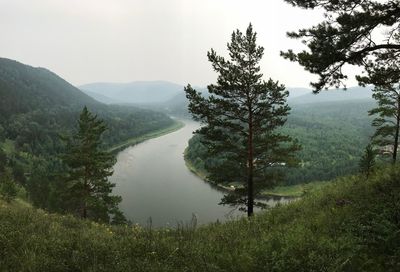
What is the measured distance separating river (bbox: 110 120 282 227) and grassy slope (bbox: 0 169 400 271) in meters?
33.0

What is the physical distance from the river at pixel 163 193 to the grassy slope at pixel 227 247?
33015 mm

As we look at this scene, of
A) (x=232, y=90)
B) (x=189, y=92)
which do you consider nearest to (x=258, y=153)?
(x=232, y=90)

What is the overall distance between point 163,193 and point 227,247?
74.9 metres

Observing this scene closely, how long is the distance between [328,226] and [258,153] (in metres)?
13.2

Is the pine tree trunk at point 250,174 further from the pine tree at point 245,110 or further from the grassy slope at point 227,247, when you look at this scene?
the grassy slope at point 227,247

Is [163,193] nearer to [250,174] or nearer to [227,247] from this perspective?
[250,174]

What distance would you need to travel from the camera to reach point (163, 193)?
8138 cm

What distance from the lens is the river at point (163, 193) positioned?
65.1m

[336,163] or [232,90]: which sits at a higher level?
[232,90]

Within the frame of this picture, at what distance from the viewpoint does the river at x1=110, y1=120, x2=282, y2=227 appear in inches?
2564

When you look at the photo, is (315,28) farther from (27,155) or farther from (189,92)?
(27,155)

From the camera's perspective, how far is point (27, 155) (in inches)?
5069

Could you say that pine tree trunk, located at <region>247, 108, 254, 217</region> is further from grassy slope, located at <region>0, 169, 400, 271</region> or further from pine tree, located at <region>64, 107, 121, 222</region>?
pine tree, located at <region>64, 107, 121, 222</region>

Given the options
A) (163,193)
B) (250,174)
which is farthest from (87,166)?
(163,193)
